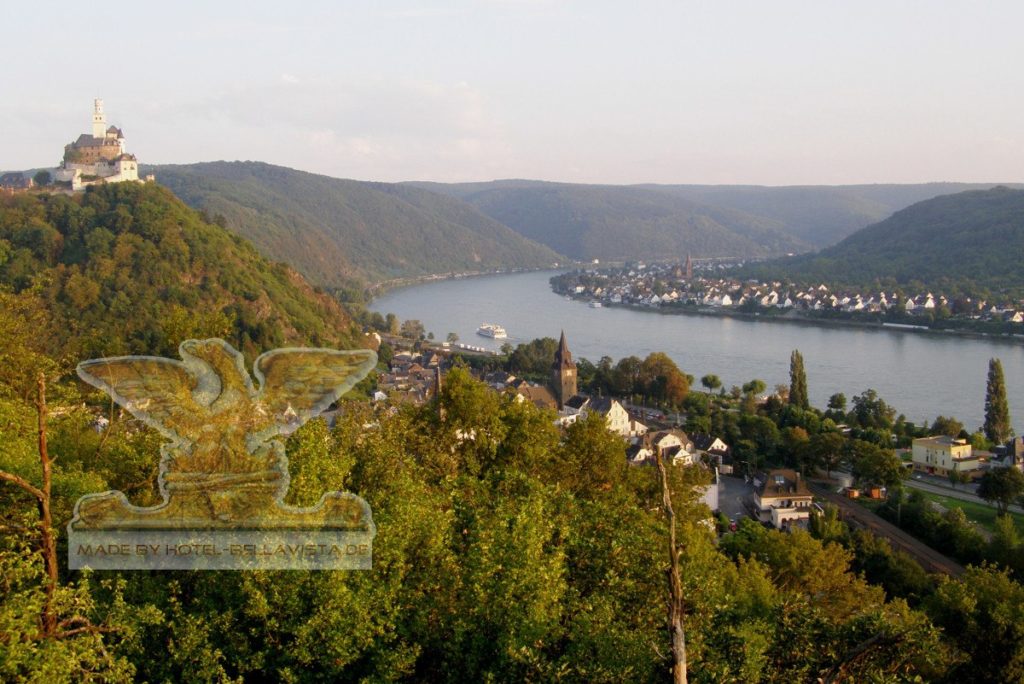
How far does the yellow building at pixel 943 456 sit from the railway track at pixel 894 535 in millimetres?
3019

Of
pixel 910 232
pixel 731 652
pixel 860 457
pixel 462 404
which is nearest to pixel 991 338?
pixel 860 457

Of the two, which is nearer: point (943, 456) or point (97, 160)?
point (943, 456)

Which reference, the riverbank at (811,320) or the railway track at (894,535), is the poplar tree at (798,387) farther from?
the riverbank at (811,320)

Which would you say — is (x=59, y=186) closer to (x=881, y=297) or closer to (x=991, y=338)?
(x=991, y=338)

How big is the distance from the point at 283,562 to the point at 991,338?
36806 mm

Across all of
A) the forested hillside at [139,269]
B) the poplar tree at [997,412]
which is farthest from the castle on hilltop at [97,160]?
the poplar tree at [997,412]

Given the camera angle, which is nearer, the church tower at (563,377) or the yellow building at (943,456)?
the yellow building at (943,456)

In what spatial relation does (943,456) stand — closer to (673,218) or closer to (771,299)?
(771,299)

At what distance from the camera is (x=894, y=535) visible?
1243 centimetres

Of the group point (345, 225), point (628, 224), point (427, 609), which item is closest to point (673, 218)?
point (628, 224)

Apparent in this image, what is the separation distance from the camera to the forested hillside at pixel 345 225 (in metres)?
60.6

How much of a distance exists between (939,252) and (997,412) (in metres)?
39.8

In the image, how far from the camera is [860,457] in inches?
610

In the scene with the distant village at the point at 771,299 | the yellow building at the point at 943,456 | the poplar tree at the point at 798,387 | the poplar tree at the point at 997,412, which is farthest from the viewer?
the distant village at the point at 771,299
